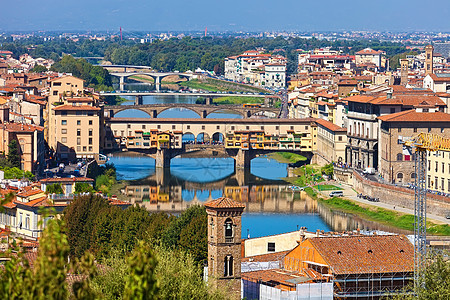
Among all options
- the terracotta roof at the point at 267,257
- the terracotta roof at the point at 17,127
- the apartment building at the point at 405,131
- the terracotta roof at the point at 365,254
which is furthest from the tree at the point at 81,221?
the apartment building at the point at 405,131

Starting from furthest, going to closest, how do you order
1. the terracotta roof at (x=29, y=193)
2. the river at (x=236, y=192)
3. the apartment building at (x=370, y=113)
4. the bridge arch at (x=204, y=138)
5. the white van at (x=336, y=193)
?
1. the bridge arch at (x=204, y=138)
2. the apartment building at (x=370, y=113)
3. the white van at (x=336, y=193)
4. the river at (x=236, y=192)
5. the terracotta roof at (x=29, y=193)

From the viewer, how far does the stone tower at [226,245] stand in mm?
21016

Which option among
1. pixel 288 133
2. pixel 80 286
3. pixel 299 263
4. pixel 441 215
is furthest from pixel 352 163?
pixel 80 286

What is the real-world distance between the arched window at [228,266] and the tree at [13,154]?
23005mm

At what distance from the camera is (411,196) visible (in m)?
40.4

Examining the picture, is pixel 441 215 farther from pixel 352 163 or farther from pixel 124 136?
pixel 124 136

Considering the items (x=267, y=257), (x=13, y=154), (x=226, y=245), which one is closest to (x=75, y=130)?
(x=13, y=154)

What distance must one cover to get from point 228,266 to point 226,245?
382 mm

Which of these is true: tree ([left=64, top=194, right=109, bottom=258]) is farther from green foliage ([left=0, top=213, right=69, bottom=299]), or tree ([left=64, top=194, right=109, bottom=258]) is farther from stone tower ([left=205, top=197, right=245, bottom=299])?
green foliage ([left=0, top=213, right=69, bottom=299])

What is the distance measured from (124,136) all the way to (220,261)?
123 ft

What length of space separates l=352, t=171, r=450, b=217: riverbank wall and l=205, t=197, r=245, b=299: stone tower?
17794mm

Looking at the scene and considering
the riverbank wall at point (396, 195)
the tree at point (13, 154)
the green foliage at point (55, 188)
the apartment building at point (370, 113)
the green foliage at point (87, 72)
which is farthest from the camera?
the green foliage at point (87, 72)

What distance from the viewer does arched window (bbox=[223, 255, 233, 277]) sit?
2106 cm

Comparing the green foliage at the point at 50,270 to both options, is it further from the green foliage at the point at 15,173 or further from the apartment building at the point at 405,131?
the apartment building at the point at 405,131
